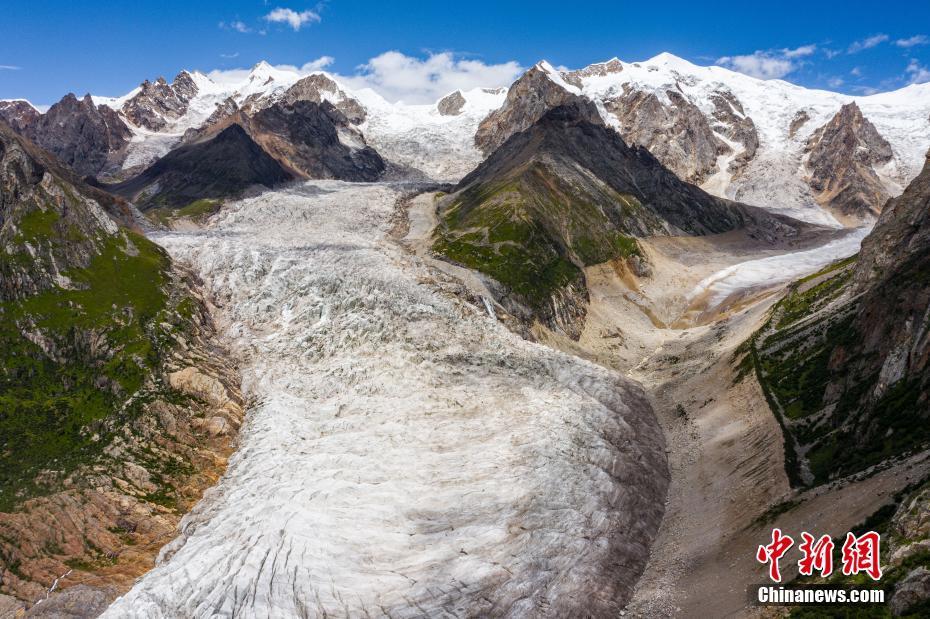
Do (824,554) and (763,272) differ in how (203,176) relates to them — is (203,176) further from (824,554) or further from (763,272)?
(824,554)

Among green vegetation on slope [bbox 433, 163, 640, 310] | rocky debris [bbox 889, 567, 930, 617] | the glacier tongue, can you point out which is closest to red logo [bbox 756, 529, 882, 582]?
rocky debris [bbox 889, 567, 930, 617]

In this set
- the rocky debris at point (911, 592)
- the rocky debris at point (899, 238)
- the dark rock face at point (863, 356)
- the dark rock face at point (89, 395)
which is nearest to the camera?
the rocky debris at point (911, 592)

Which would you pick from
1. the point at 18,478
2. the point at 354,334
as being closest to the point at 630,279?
the point at 354,334

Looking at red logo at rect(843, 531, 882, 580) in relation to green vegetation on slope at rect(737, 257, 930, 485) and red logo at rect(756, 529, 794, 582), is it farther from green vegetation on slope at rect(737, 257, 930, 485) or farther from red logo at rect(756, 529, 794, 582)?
green vegetation on slope at rect(737, 257, 930, 485)

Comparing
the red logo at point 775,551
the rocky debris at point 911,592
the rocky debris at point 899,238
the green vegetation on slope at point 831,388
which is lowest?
the red logo at point 775,551

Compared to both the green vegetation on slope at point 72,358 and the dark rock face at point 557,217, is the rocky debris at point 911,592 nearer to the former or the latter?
the green vegetation on slope at point 72,358

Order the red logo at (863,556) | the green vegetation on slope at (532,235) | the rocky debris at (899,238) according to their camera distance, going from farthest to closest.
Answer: the green vegetation on slope at (532,235) → the rocky debris at (899,238) → the red logo at (863,556)

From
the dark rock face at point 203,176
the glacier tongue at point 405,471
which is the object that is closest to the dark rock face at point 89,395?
the glacier tongue at point 405,471
